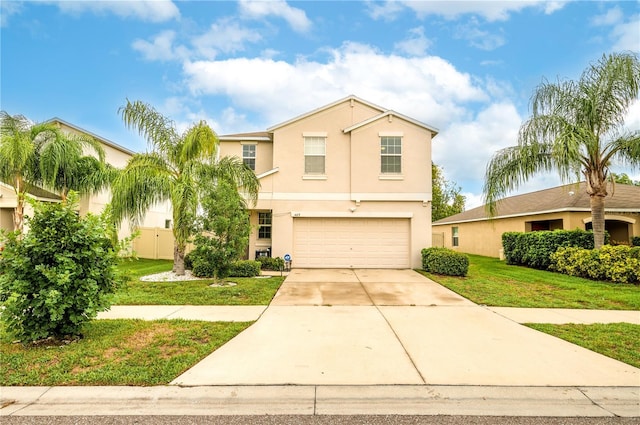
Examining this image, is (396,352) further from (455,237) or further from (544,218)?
(455,237)

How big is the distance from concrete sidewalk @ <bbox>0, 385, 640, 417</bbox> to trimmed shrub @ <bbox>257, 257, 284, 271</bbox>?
10.2m

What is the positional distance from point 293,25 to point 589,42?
433 inches

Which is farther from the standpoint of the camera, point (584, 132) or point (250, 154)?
point (250, 154)

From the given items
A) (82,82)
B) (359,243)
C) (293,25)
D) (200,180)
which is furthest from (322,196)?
(82,82)

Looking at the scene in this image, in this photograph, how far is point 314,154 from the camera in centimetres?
1538

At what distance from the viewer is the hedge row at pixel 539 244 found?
14539 millimetres

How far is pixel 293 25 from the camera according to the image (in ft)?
40.6

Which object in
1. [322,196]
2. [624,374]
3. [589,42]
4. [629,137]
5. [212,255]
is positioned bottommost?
[624,374]

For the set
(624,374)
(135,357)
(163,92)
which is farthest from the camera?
(163,92)

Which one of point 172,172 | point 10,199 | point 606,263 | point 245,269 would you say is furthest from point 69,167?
point 606,263

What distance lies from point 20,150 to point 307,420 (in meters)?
16.5

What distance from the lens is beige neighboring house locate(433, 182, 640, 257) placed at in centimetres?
1678

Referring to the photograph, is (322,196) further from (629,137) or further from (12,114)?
(12,114)

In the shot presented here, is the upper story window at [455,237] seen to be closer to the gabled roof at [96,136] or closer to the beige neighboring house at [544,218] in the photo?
the beige neighboring house at [544,218]
